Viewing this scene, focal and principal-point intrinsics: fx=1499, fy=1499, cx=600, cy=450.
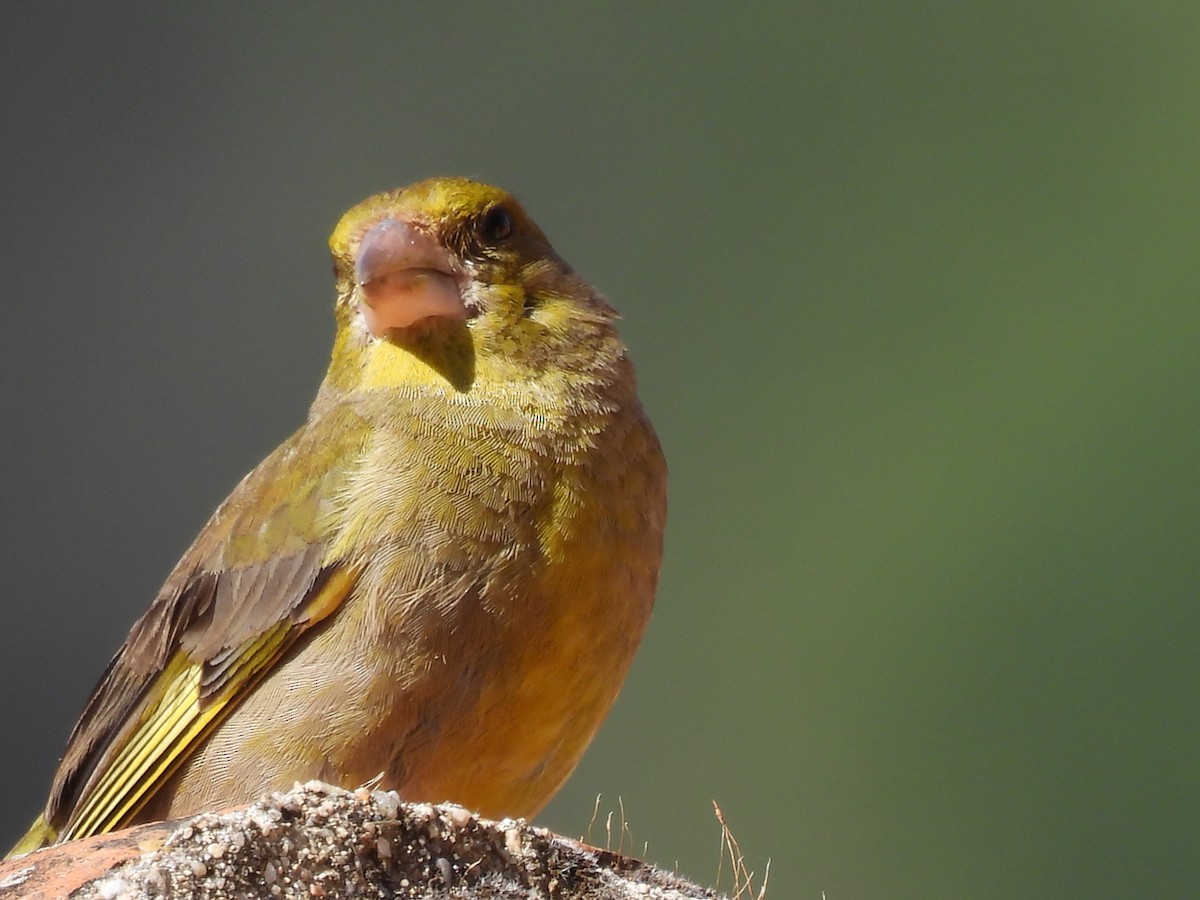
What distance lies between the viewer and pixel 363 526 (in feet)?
7.22

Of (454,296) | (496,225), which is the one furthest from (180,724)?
(496,225)

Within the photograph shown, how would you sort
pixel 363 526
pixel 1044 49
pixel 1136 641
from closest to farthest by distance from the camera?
pixel 363 526
pixel 1136 641
pixel 1044 49

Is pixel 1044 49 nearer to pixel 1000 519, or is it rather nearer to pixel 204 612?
pixel 1000 519

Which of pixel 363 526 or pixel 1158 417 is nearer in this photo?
pixel 363 526

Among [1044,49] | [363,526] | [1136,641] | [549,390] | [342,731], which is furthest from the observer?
[1044,49]

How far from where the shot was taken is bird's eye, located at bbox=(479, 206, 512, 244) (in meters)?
2.56

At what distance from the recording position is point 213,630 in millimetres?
2396

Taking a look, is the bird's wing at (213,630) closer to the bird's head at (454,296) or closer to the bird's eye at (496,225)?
the bird's head at (454,296)

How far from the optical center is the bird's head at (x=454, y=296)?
7.89 feet

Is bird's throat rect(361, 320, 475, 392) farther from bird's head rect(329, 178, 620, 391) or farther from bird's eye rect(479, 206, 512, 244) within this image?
bird's eye rect(479, 206, 512, 244)

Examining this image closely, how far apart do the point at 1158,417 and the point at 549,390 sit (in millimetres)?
2702

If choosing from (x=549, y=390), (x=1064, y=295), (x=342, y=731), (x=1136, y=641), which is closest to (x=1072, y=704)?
(x=1136, y=641)

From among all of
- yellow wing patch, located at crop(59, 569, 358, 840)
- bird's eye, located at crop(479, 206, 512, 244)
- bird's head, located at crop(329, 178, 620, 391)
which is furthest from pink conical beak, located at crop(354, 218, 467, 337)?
yellow wing patch, located at crop(59, 569, 358, 840)

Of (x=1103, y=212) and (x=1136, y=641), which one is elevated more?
(x=1103, y=212)
